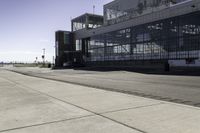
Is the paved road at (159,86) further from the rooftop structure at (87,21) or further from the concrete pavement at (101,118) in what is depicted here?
the rooftop structure at (87,21)

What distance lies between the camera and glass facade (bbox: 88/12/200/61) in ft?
155

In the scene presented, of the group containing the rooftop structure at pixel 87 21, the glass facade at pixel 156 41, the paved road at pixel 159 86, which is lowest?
the paved road at pixel 159 86

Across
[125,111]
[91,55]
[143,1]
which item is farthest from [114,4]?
[125,111]

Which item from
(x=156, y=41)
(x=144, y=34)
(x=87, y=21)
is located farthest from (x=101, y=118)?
(x=87, y=21)

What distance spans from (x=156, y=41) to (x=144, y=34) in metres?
4.31

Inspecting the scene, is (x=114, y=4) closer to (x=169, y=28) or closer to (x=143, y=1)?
(x=143, y=1)

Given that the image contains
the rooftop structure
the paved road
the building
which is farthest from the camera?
the rooftop structure

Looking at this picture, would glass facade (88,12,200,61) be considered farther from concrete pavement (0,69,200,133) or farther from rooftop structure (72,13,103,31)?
concrete pavement (0,69,200,133)

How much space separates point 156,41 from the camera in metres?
55.3

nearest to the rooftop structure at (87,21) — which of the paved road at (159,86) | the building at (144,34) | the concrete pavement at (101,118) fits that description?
the building at (144,34)

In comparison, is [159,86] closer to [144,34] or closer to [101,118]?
[101,118]

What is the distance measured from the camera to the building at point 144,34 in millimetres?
47719

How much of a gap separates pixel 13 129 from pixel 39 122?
766 millimetres

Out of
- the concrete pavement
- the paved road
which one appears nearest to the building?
the paved road
